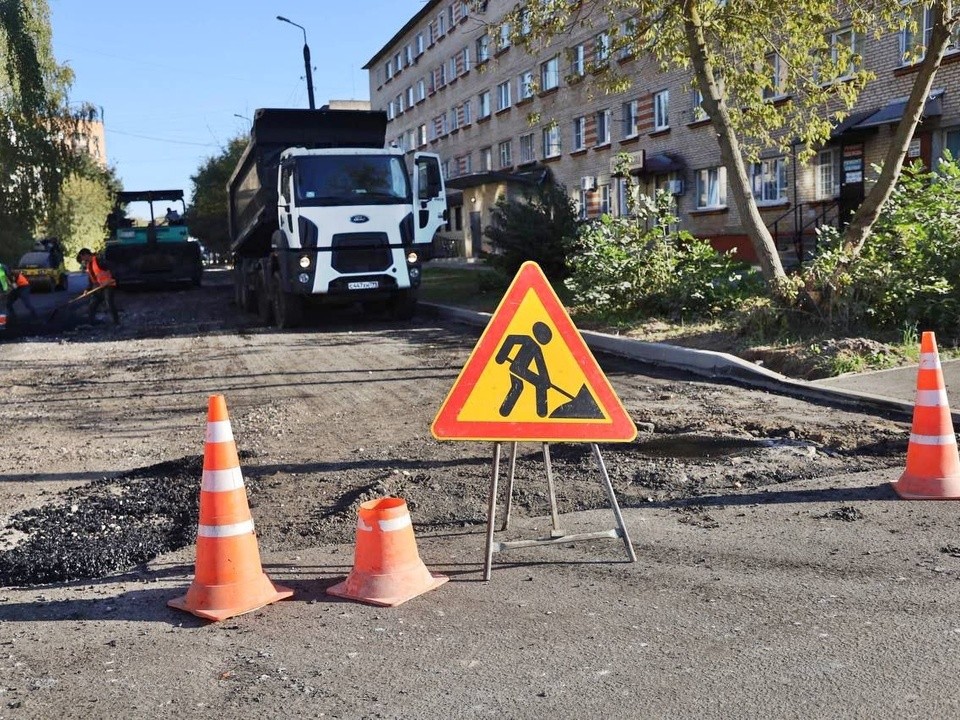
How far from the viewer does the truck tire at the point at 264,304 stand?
1860cm

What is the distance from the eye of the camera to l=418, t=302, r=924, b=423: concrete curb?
7.94 meters

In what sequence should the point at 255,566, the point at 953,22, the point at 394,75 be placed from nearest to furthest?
the point at 255,566
the point at 953,22
the point at 394,75

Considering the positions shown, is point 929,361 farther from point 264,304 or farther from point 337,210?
point 264,304

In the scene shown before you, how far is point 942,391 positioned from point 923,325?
17.5ft

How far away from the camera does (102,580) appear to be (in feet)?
14.7

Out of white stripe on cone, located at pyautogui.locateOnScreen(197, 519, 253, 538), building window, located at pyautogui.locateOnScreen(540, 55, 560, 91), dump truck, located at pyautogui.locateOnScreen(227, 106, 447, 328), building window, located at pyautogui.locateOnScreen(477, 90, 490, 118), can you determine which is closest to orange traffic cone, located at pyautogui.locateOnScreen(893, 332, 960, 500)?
white stripe on cone, located at pyautogui.locateOnScreen(197, 519, 253, 538)

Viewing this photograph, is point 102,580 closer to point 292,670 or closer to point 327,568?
point 327,568

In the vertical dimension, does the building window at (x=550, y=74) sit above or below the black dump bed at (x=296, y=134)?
above

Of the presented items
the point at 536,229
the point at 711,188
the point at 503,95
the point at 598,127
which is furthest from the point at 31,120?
the point at 536,229

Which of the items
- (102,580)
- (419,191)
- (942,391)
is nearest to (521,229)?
(419,191)

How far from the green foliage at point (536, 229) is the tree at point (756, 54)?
19.6 feet

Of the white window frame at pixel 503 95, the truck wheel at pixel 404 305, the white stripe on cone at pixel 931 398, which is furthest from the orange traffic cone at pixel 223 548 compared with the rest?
the white window frame at pixel 503 95

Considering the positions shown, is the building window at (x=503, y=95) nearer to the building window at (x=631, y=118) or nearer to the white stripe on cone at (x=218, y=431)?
the building window at (x=631, y=118)

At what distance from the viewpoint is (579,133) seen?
1499 inches
